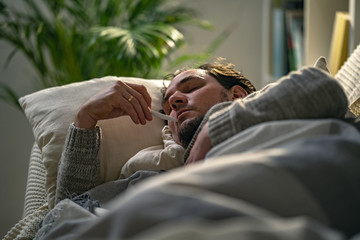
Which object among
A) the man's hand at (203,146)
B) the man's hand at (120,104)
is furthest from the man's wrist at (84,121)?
the man's hand at (203,146)

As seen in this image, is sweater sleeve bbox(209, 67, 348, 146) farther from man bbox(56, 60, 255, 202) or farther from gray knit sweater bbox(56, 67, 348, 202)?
man bbox(56, 60, 255, 202)

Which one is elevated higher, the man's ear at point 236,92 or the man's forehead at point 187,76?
the man's forehead at point 187,76

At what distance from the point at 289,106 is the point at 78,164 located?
2.12 ft

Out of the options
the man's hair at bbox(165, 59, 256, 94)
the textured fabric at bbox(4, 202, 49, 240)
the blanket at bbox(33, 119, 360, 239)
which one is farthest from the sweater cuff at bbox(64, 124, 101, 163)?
the blanket at bbox(33, 119, 360, 239)

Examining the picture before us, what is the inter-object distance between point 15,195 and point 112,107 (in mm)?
1814

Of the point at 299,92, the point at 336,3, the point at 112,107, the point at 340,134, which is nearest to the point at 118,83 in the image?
the point at 112,107

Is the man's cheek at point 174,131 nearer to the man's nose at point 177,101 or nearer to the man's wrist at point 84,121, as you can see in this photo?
the man's nose at point 177,101

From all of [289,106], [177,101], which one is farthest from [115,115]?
[289,106]

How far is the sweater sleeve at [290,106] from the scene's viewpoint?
2.89 ft

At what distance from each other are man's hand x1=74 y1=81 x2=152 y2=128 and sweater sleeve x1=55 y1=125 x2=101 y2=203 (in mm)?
34

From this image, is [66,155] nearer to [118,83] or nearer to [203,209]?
[118,83]

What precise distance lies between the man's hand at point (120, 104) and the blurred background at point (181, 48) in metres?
0.86

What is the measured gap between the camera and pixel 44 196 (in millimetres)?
1527

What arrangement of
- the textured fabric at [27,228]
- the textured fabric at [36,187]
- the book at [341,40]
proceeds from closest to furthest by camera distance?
the textured fabric at [27,228] → the textured fabric at [36,187] → the book at [341,40]
